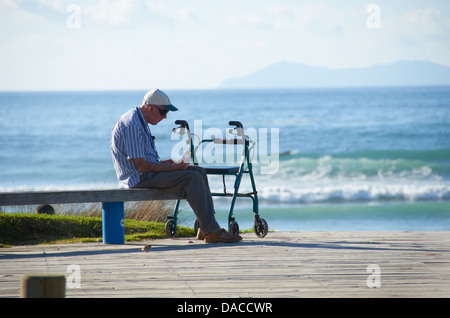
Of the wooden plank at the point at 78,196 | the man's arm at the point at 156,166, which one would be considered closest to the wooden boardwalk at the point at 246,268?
the wooden plank at the point at 78,196

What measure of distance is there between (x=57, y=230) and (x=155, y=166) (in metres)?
1.60

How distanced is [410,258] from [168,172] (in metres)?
2.10

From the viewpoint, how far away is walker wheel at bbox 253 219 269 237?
20.1 ft

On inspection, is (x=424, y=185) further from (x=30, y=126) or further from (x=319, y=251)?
(x=30, y=126)

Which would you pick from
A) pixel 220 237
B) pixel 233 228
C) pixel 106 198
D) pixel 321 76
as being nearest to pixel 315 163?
pixel 233 228

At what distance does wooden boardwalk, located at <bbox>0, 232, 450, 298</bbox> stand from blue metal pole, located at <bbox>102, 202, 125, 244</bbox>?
5.1 inches

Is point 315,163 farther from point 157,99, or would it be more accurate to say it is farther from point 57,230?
point 157,99

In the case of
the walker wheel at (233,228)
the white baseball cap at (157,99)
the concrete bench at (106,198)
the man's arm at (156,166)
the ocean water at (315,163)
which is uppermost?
the white baseball cap at (157,99)

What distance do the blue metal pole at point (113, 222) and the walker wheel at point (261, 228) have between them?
1254 mm

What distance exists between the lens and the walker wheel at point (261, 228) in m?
6.12

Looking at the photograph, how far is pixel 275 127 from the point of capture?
3638cm

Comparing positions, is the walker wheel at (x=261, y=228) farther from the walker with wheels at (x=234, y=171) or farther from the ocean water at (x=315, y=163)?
the ocean water at (x=315, y=163)

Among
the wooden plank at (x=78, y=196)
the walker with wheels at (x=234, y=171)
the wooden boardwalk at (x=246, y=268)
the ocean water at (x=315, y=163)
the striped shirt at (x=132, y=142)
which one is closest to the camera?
the wooden boardwalk at (x=246, y=268)
